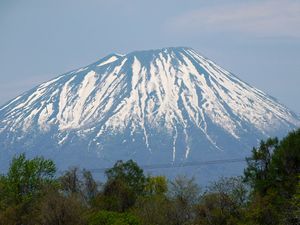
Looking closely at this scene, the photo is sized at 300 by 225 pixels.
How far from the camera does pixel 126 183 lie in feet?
187

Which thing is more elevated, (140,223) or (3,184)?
(3,184)

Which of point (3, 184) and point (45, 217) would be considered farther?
point (3, 184)

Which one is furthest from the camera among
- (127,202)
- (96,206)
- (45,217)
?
(127,202)

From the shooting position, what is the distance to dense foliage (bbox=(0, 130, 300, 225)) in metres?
40.5

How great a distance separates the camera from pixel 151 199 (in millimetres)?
48781

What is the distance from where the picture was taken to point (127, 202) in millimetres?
53125

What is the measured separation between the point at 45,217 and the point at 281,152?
15.5m

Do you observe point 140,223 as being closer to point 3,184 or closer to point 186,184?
point 186,184

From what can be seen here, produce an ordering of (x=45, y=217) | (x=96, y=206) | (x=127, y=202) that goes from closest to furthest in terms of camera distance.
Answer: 1. (x=45, y=217)
2. (x=96, y=206)
3. (x=127, y=202)

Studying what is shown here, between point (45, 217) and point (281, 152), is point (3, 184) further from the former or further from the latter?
point (281, 152)

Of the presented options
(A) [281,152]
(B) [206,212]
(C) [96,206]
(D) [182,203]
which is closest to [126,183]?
(C) [96,206]

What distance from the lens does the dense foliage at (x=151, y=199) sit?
133ft

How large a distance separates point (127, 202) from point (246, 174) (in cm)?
1136

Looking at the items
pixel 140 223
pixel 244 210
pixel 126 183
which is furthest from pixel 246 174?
pixel 126 183
